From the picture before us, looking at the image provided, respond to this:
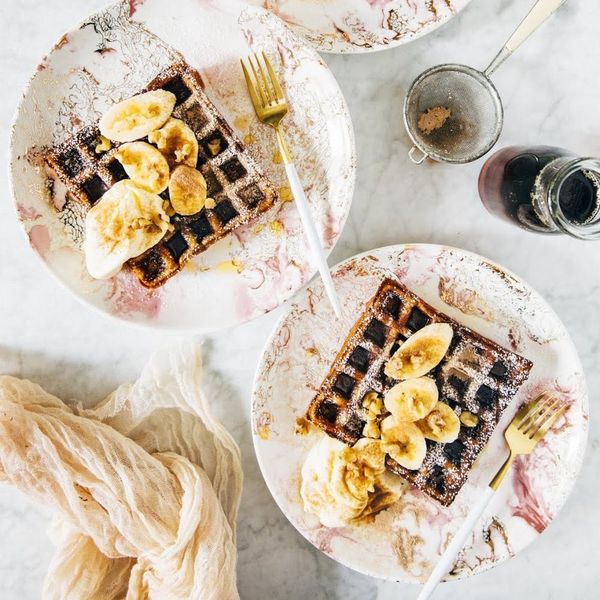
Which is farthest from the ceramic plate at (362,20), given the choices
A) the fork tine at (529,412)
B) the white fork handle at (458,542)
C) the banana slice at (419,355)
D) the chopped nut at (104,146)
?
the white fork handle at (458,542)

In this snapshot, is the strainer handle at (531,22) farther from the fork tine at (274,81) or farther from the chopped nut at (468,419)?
the chopped nut at (468,419)

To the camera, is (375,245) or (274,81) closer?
(274,81)

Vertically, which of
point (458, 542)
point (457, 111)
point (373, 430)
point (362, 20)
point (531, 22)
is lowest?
point (458, 542)

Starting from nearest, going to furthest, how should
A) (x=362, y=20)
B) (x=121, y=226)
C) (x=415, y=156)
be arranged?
(x=121, y=226) < (x=362, y=20) < (x=415, y=156)

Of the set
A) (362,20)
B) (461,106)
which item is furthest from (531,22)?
(362,20)

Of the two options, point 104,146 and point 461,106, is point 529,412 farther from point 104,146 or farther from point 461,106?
point 104,146

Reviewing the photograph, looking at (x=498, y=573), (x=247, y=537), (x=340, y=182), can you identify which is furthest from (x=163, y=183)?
(x=498, y=573)

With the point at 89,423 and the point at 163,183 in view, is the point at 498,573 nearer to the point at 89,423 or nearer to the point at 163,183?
the point at 89,423
